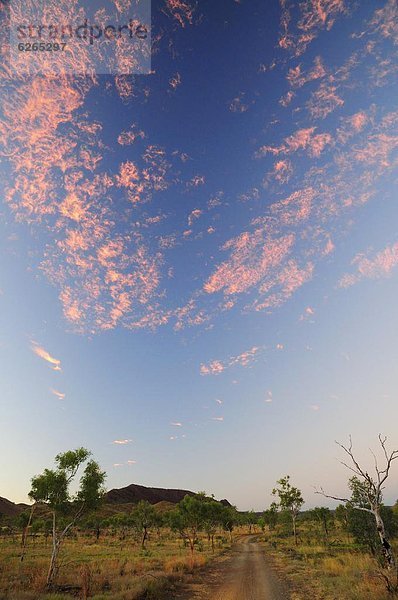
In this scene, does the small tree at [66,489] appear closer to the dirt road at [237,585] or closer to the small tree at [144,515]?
the dirt road at [237,585]

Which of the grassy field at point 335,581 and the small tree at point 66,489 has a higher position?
the small tree at point 66,489

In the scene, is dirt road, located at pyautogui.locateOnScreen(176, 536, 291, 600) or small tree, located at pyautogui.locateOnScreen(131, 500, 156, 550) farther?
small tree, located at pyautogui.locateOnScreen(131, 500, 156, 550)

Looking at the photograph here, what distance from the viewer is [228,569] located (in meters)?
28.4

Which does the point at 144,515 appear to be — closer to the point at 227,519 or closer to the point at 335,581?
the point at 227,519

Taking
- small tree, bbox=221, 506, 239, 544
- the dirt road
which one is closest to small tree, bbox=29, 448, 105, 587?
the dirt road

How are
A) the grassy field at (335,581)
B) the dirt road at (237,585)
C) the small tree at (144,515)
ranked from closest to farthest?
the grassy field at (335,581) < the dirt road at (237,585) < the small tree at (144,515)

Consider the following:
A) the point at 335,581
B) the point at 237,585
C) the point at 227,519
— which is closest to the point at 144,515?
the point at 227,519

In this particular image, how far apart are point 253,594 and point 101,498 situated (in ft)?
36.9

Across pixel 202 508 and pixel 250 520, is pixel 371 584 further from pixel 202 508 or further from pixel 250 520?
pixel 250 520

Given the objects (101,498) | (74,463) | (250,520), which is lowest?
(250,520)

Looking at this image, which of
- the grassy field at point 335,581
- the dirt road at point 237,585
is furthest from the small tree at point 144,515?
the grassy field at point 335,581

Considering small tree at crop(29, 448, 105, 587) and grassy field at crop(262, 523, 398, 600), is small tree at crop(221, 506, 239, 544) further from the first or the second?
small tree at crop(29, 448, 105, 587)

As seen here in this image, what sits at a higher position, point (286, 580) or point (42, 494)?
point (42, 494)

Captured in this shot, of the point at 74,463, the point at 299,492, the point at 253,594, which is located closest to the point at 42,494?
the point at 74,463
